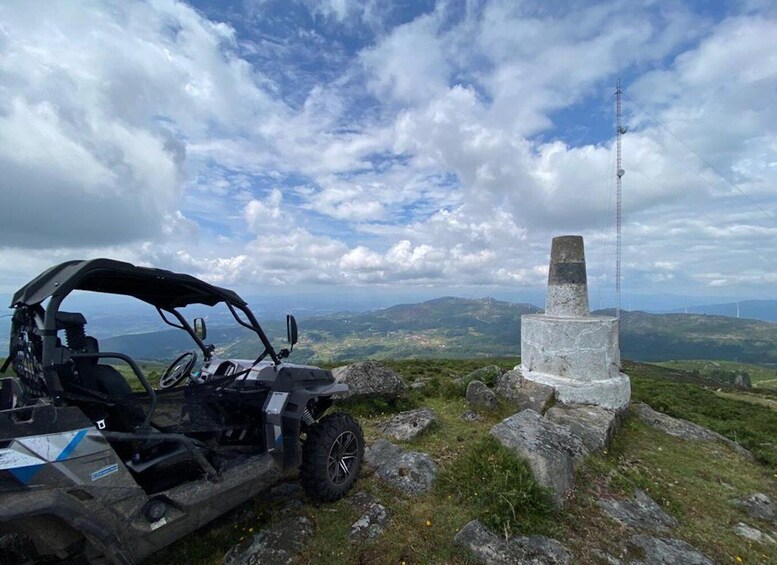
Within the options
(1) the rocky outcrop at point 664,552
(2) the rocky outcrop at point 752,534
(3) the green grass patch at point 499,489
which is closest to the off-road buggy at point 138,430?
(3) the green grass patch at point 499,489

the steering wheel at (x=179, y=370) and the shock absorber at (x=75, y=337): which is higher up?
the shock absorber at (x=75, y=337)

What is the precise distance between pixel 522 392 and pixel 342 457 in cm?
636

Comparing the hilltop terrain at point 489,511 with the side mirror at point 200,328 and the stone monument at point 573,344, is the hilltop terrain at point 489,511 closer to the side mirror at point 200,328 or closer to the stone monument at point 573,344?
the stone monument at point 573,344

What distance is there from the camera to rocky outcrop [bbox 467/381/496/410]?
31.9 ft

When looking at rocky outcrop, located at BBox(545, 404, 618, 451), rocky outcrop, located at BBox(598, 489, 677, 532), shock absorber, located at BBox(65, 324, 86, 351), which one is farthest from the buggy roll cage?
rocky outcrop, located at BBox(545, 404, 618, 451)

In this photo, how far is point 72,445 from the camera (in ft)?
9.56

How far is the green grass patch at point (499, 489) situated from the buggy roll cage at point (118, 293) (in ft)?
9.97

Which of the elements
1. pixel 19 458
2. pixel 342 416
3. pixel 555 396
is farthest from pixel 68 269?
pixel 555 396

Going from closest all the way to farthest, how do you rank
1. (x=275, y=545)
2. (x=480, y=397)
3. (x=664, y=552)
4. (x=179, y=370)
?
(x=275, y=545)
(x=664, y=552)
(x=179, y=370)
(x=480, y=397)

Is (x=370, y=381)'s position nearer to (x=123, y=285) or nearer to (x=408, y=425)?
(x=408, y=425)

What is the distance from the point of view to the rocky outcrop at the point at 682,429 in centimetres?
964

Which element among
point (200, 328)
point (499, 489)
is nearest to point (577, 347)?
point (499, 489)

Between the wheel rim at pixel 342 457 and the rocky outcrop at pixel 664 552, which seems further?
the wheel rim at pixel 342 457

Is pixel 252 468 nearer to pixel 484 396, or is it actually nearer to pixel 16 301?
pixel 16 301
